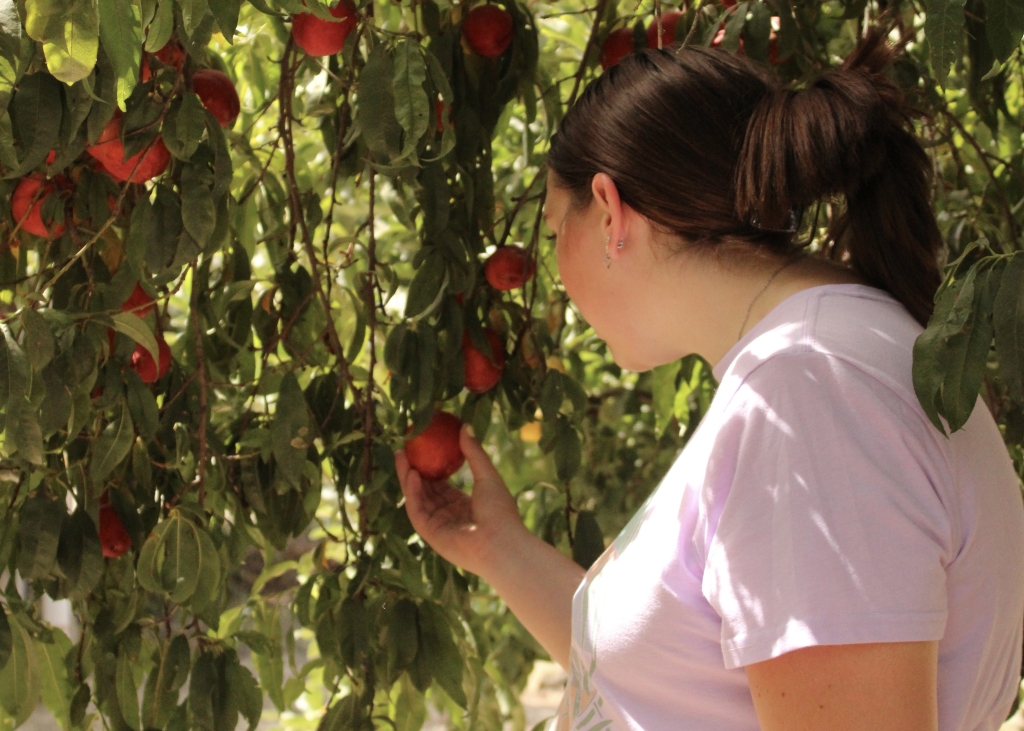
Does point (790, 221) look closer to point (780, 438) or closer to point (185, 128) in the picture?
point (780, 438)

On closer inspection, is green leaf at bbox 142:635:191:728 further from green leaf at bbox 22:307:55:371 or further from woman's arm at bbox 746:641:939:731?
woman's arm at bbox 746:641:939:731

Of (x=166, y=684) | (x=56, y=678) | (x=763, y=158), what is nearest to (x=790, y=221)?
(x=763, y=158)

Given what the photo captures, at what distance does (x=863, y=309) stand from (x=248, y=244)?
2.78 ft

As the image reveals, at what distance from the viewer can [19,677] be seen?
3.57 feet

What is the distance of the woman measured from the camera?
703mm

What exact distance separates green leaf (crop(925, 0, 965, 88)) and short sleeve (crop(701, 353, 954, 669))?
221 mm

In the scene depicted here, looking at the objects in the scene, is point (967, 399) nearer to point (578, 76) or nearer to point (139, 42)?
point (139, 42)

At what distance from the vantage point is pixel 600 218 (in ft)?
Answer: 3.21

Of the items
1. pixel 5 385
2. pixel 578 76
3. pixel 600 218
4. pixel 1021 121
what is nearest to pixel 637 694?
pixel 600 218

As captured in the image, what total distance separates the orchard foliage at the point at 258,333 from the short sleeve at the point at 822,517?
52mm

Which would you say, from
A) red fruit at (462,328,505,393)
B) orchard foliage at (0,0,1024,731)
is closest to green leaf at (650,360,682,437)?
orchard foliage at (0,0,1024,731)

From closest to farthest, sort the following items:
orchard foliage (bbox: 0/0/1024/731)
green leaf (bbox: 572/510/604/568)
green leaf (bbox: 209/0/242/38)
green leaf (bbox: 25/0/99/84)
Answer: green leaf (bbox: 25/0/99/84)
green leaf (bbox: 209/0/242/38)
orchard foliage (bbox: 0/0/1024/731)
green leaf (bbox: 572/510/604/568)


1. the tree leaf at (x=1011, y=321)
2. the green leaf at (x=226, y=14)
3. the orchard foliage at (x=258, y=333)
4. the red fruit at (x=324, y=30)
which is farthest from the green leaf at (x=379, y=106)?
the tree leaf at (x=1011, y=321)

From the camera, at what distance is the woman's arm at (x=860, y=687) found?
27.1 inches
